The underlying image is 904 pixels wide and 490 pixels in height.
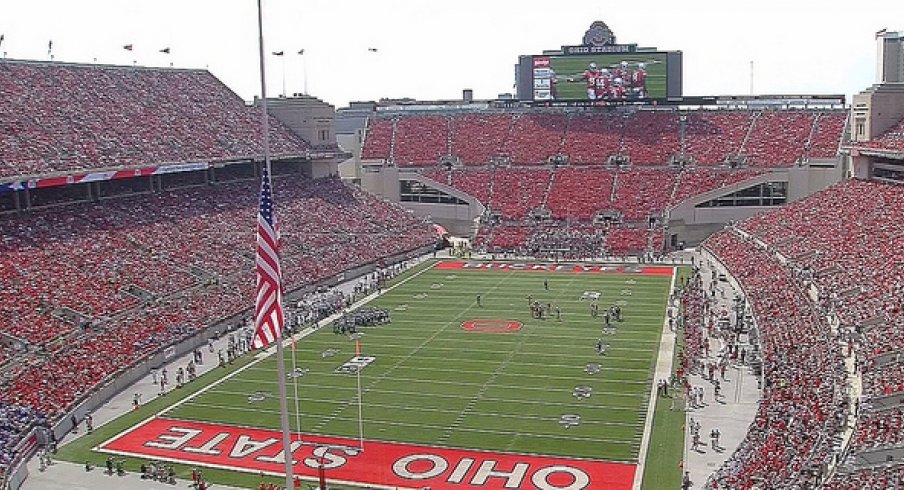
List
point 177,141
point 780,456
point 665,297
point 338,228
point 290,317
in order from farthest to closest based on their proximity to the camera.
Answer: point 338,228, point 177,141, point 665,297, point 290,317, point 780,456

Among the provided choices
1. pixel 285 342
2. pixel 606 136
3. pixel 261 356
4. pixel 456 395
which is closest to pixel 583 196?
pixel 606 136

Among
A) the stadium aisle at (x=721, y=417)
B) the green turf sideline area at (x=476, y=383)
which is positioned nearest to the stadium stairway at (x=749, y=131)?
the green turf sideline area at (x=476, y=383)

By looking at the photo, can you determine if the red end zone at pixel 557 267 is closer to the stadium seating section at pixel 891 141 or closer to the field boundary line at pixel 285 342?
the field boundary line at pixel 285 342

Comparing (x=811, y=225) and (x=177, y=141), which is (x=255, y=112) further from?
(x=811, y=225)

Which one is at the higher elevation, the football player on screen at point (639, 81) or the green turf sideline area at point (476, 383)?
the football player on screen at point (639, 81)

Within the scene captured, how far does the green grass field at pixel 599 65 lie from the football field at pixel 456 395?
86.5 feet

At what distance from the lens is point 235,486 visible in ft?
69.0

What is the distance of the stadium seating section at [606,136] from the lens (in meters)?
57.7

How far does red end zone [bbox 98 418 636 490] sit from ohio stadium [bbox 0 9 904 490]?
10cm

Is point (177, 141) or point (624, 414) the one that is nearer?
point (624, 414)

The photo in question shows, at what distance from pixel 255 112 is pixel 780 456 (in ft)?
149

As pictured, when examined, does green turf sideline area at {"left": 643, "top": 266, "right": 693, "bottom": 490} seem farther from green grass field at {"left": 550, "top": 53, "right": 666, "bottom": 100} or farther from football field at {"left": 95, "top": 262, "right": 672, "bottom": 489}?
green grass field at {"left": 550, "top": 53, "right": 666, "bottom": 100}

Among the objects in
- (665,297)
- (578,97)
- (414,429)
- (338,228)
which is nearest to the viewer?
(414,429)

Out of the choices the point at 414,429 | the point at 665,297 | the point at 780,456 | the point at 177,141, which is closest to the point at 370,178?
the point at 177,141
